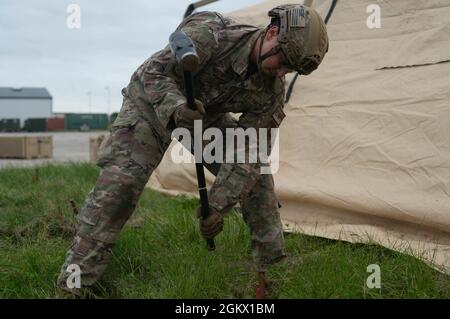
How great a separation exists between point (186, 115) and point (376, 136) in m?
1.87

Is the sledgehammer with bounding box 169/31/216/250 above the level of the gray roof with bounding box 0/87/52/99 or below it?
→ below

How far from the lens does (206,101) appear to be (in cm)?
283

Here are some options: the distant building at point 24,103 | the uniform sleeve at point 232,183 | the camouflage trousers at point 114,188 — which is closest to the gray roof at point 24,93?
the distant building at point 24,103

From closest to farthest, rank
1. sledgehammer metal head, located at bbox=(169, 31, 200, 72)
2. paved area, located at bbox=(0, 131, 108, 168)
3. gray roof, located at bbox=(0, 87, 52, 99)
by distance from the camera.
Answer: sledgehammer metal head, located at bbox=(169, 31, 200, 72) → paved area, located at bbox=(0, 131, 108, 168) → gray roof, located at bbox=(0, 87, 52, 99)

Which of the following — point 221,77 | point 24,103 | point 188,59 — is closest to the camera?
point 188,59

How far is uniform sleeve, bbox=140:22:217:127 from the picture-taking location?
2508 mm

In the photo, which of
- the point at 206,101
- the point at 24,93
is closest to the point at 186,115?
the point at 206,101

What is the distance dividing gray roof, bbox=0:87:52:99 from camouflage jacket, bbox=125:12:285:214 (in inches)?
1938

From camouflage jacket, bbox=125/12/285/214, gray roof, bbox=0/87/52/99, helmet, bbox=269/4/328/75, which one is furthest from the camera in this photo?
gray roof, bbox=0/87/52/99

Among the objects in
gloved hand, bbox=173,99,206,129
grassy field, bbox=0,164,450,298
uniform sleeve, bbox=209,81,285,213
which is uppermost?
gloved hand, bbox=173,99,206,129

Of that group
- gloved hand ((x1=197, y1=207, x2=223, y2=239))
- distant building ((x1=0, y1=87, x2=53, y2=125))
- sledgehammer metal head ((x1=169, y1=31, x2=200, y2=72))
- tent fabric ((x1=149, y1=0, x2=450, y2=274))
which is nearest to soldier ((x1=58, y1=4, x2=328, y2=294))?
gloved hand ((x1=197, y1=207, x2=223, y2=239))

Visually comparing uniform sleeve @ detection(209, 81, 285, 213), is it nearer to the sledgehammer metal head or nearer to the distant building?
the sledgehammer metal head

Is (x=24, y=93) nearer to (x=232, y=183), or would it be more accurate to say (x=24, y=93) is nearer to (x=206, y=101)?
(x=206, y=101)

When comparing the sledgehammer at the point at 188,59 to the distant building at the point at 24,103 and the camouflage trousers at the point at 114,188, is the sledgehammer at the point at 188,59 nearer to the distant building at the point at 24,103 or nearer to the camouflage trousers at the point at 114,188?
the camouflage trousers at the point at 114,188
